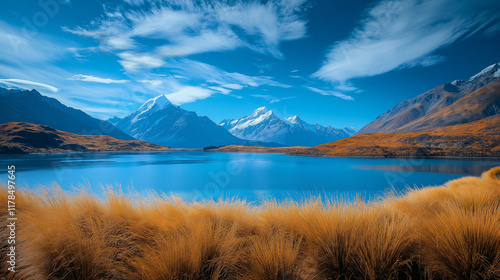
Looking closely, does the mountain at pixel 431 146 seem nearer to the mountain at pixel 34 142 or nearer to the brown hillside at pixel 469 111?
the mountain at pixel 34 142

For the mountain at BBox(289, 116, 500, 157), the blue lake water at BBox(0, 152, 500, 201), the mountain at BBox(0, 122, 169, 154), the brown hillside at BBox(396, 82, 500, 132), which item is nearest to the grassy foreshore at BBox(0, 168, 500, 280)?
the blue lake water at BBox(0, 152, 500, 201)

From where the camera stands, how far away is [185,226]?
3.60m

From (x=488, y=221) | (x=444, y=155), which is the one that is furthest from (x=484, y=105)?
(x=488, y=221)

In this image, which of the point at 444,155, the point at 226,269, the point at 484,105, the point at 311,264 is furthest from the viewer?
the point at 484,105

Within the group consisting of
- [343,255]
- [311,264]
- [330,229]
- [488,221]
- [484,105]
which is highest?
[484,105]

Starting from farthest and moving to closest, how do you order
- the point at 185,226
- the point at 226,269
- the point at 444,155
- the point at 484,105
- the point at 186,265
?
the point at 484,105 < the point at 444,155 < the point at 185,226 < the point at 226,269 < the point at 186,265

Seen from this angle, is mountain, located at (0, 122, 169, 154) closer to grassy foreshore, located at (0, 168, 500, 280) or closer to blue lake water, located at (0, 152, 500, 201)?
blue lake water, located at (0, 152, 500, 201)

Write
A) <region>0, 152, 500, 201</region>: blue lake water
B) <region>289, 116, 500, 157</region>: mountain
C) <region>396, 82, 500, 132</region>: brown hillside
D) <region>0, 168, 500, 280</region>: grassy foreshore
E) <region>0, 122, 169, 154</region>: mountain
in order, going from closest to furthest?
<region>0, 168, 500, 280</region>: grassy foreshore, <region>0, 152, 500, 201</region>: blue lake water, <region>289, 116, 500, 157</region>: mountain, <region>0, 122, 169, 154</region>: mountain, <region>396, 82, 500, 132</region>: brown hillside

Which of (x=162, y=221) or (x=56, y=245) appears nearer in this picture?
(x=56, y=245)

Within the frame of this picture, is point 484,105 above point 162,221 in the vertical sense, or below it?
above

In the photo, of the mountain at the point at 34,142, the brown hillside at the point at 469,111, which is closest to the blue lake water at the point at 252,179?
the mountain at the point at 34,142

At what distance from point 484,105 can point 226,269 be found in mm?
259443

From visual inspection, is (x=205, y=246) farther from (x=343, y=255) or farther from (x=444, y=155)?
(x=444, y=155)

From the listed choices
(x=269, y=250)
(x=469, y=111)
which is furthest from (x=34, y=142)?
(x=469, y=111)
